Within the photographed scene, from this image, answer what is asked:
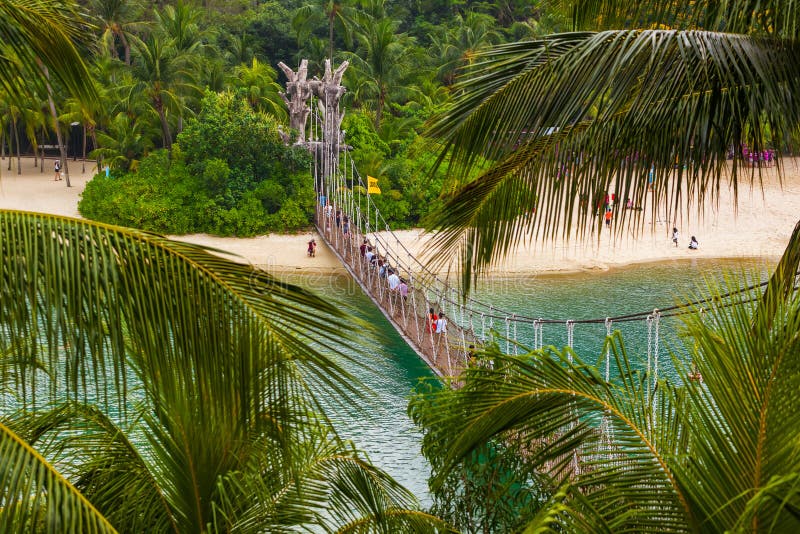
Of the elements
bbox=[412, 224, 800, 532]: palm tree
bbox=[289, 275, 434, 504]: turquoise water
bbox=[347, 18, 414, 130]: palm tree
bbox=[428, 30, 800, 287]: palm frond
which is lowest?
bbox=[289, 275, 434, 504]: turquoise water

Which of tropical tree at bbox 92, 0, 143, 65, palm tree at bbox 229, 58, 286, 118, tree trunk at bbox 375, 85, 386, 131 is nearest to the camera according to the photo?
palm tree at bbox 229, 58, 286, 118

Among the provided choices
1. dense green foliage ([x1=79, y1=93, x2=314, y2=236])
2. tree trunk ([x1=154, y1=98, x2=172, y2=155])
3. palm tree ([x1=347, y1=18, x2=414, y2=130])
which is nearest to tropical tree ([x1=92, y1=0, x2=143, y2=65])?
tree trunk ([x1=154, y1=98, x2=172, y2=155])

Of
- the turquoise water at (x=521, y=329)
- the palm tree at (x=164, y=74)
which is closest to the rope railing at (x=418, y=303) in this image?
the turquoise water at (x=521, y=329)

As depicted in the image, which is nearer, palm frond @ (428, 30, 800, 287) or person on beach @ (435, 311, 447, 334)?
palm frond @ (428, 30, 800, 287)

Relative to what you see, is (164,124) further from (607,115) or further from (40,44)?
(607,115)

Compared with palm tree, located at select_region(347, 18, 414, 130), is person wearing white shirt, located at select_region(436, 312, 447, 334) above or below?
below

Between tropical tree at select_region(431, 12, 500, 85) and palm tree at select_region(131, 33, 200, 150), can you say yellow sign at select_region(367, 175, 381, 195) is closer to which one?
palm tree at select_region(131, 33, 200, 150)
